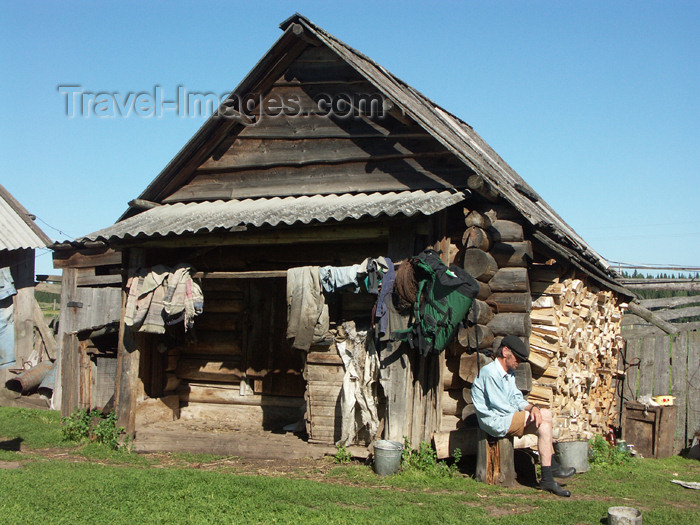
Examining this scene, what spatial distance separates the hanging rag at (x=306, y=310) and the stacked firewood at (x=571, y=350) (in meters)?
2.78

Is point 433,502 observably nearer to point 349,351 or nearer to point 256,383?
point 349,351

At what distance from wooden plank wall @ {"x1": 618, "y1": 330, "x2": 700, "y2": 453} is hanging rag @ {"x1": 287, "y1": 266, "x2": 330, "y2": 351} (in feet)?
21.3

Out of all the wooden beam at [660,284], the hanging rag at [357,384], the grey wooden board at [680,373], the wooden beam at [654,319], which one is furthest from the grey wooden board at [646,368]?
the hanging rag at [357,384]

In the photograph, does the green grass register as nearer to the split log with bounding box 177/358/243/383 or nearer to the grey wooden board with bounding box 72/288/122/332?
the split log with bounding box 177/358/243/383

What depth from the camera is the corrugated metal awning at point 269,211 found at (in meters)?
8.56

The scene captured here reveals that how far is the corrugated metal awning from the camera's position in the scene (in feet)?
28.1

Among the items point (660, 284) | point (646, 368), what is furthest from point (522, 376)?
point (660, 284)

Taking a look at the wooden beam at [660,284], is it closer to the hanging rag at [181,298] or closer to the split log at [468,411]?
the split log at [468,411]

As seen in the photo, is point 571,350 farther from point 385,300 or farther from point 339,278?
point 339,278

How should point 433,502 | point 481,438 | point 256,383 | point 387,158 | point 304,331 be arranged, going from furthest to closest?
point 256,383 → point 387,158 → point 304,331 → point 481,438 → point 433,502

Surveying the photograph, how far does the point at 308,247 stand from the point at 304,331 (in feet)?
5.97

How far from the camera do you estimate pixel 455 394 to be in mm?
9133

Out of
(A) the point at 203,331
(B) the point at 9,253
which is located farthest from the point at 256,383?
(B) the point at 9,253

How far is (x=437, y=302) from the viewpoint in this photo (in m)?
8.34
